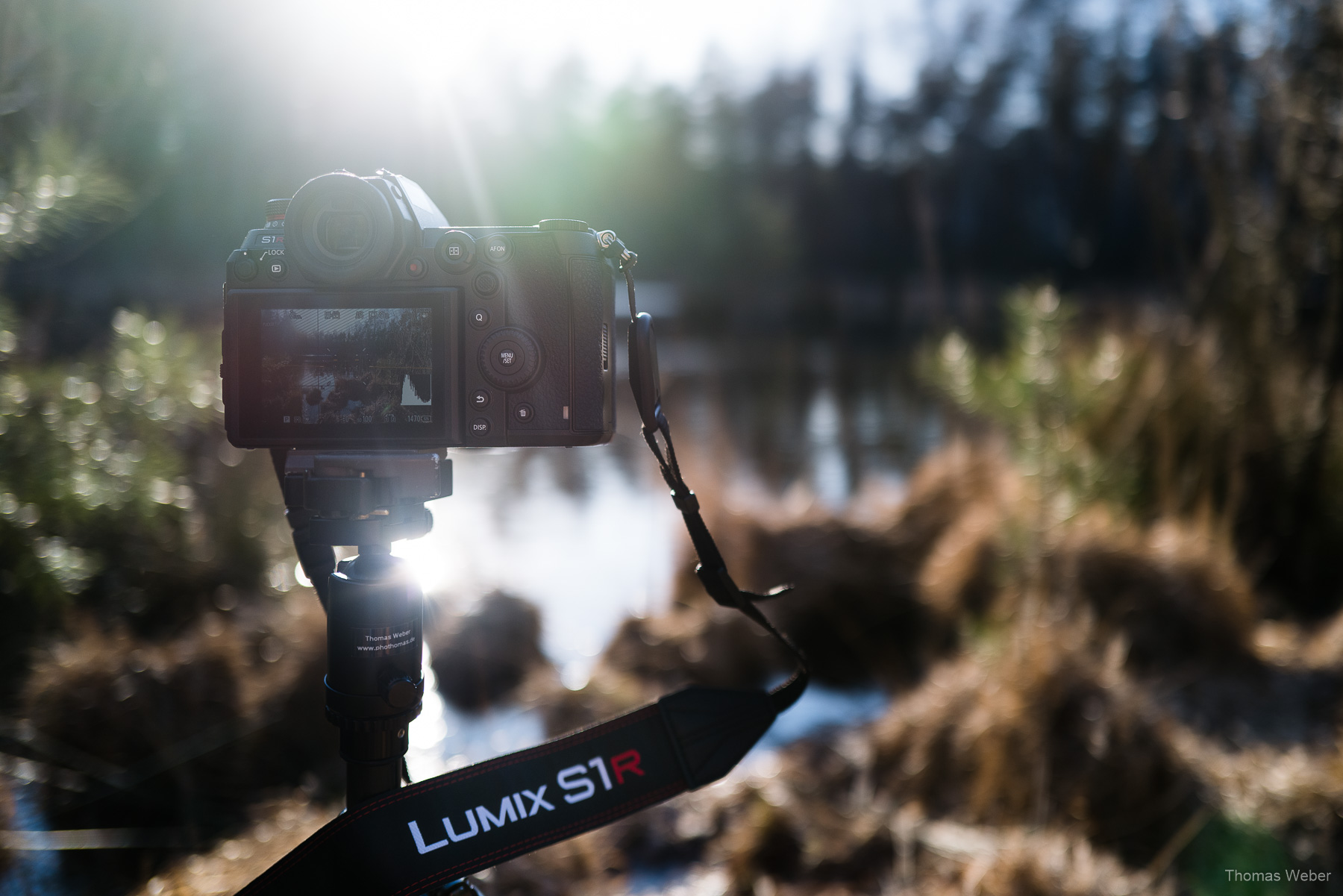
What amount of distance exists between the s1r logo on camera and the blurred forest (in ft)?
1.95

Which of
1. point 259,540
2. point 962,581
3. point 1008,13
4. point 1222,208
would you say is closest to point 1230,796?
point 962,581

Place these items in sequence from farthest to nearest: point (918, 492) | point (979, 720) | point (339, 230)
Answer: point (918, 492)
point (979, 720)
point (339, 230)

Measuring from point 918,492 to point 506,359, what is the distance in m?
2.64

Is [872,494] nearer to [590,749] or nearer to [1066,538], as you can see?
[1066,538]

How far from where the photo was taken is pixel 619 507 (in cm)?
501

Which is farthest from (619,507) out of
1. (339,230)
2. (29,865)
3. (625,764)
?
(339,230)

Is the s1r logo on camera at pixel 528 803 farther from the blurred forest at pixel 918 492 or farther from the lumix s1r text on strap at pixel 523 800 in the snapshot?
the blurred forest at pixel 918 492

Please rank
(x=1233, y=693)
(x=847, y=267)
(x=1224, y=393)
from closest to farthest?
(x=1233, y=693) → (x=1224, y=393) → (x=847, y=267)

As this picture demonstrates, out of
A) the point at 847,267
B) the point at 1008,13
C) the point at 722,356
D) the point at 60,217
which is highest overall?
the point at 1008,13

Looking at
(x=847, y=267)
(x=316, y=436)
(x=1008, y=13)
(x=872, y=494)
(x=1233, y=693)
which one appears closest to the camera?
(x=316, y=436)

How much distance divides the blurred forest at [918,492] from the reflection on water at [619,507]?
0.23m

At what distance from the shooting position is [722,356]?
1360 cm

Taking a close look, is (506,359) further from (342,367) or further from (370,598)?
(370,598)

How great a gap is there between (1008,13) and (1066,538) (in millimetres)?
16204
